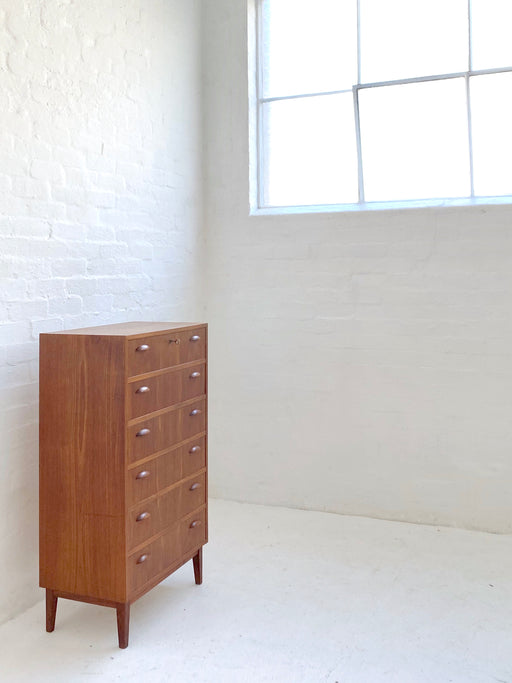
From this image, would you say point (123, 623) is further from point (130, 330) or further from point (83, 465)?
point (130, 330)

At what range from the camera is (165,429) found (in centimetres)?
278

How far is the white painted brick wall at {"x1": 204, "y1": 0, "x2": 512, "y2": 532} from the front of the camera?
147 inches

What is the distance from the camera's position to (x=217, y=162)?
167 inches

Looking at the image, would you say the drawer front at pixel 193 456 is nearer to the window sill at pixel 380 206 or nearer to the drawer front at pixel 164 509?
the drawer front at pixel 164 509

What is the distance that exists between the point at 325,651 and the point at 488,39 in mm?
3133

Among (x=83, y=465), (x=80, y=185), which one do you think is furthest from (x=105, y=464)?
(x=80, y=185)

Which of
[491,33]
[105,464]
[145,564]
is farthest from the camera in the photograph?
[491,33]

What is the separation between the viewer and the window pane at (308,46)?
13.1 feet

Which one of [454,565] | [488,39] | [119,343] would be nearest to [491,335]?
[454,565]

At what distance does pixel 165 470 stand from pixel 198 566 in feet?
1.94

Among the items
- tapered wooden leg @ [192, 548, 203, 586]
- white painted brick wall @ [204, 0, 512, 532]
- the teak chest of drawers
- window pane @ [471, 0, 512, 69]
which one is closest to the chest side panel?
the teak chest of drawers

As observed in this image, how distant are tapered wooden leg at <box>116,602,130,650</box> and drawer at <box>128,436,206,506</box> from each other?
0.38 m

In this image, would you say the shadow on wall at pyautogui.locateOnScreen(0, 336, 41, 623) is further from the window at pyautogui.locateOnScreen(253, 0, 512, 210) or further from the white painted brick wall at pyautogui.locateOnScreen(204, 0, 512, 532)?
the window at pyautogui.locateOnScreen(253, 0, 512, 210)

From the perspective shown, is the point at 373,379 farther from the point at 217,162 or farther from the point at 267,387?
the point at 217,162
